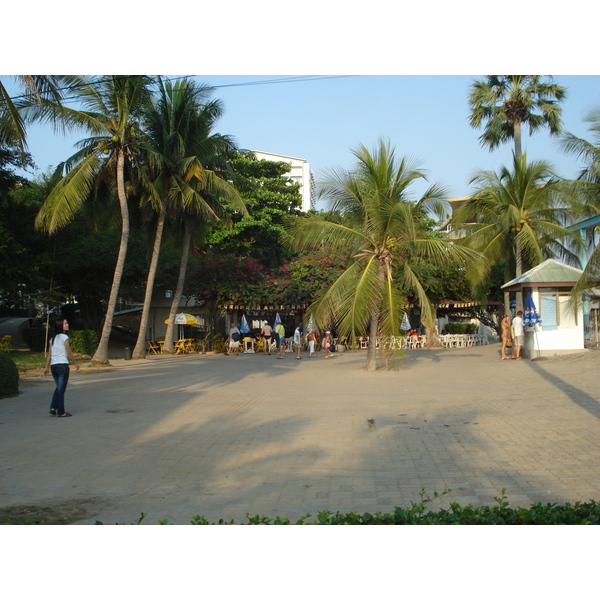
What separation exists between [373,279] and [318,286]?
1336cm

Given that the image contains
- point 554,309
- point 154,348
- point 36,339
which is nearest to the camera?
point 554,309

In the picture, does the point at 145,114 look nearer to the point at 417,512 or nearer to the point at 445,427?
the point at 445,427

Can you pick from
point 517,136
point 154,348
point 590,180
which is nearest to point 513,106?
point 517,136

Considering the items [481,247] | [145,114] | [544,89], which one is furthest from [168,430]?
[544,89]

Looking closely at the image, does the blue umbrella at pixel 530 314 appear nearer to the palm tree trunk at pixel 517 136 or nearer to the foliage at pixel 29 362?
the palm tree trunk at pixel 517 136

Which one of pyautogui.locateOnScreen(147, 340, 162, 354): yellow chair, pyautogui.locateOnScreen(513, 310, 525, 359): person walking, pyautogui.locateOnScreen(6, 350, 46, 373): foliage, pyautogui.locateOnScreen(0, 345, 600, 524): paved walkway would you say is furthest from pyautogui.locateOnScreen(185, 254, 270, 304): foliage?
pyautogui.locateOnScreen(0, 345, 600, 524): paved walkway

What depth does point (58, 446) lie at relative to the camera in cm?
816

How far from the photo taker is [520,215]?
24.6 m

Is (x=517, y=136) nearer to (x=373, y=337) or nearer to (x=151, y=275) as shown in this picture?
(x=373, y=337)

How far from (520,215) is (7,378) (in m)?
20.5

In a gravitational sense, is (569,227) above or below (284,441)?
above

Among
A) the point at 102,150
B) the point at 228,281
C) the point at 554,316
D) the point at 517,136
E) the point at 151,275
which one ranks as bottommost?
the point at 554,316

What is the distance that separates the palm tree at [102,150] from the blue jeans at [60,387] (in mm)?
10760

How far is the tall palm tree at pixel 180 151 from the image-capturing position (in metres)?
24.8
